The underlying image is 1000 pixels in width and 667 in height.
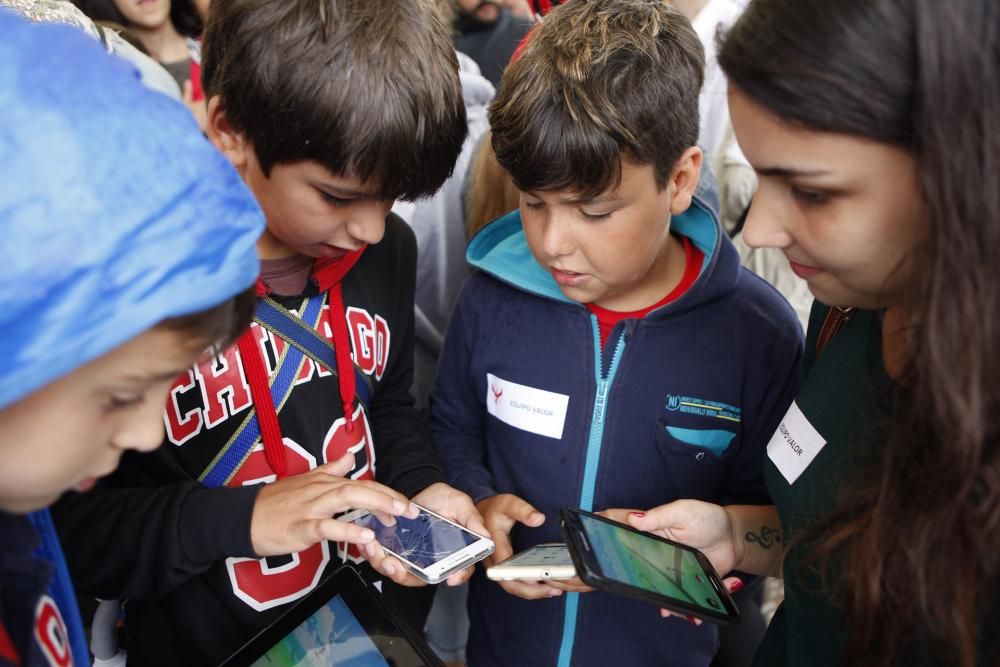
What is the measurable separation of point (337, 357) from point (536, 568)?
51cm

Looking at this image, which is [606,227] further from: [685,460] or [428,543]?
[428,543]

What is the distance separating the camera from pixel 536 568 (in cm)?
123

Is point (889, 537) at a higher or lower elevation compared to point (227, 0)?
lower

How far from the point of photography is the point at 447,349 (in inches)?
66.7

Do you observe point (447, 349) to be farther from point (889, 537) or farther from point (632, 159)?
point (889, 537)

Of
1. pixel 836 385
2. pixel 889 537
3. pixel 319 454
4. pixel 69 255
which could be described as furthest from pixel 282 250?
pixel 889 537

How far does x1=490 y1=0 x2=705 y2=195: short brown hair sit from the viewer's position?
1354mm

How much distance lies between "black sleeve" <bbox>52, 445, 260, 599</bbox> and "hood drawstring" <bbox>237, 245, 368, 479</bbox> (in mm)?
115

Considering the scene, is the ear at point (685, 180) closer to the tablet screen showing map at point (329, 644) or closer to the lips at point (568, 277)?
the lips at point (568, 277)

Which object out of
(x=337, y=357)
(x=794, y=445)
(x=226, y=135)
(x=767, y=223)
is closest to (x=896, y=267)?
(x=767, y=223)

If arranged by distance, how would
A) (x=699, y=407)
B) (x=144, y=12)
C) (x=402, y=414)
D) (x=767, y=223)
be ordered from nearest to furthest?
(x=767, y=223)
(x=699, y=407)
(x=402, y=414)
(x=144, y=12)

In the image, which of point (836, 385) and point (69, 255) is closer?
point (69, 255)

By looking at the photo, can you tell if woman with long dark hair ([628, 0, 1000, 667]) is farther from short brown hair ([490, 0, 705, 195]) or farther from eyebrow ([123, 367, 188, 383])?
eyebrow ([123, 367, 188, 383])

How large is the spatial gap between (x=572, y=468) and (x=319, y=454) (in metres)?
0.48
